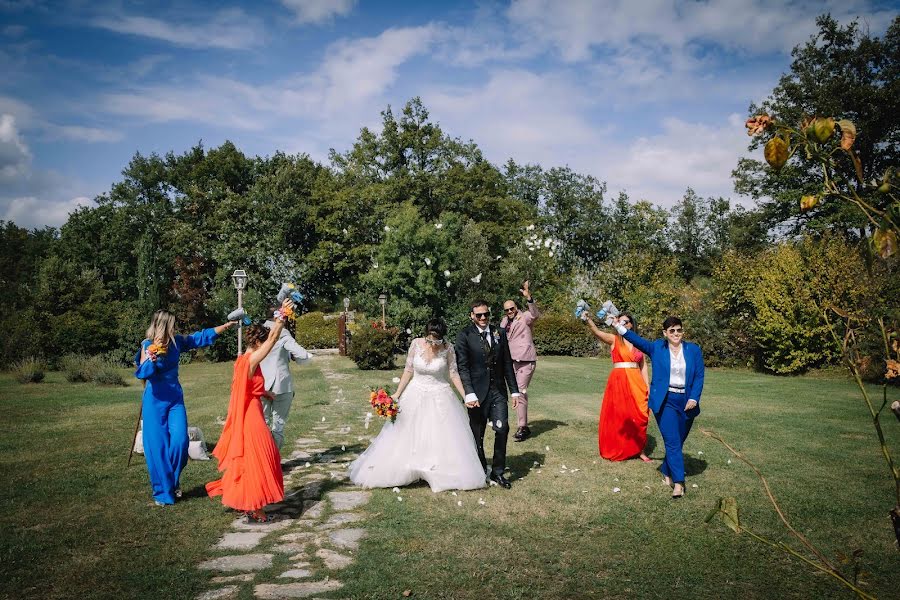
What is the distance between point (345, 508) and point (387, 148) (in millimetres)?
41419

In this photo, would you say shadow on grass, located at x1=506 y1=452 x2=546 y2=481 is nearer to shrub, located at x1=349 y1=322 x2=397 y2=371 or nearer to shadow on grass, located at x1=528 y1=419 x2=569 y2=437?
shadow on grass, located at x1=528 y1=419 x2=569 y2=437

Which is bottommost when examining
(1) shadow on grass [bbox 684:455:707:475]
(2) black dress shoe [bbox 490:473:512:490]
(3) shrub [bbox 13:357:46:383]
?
(1) shadow on grass [bbox 684:455:707:475]

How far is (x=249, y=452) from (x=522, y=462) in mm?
4227

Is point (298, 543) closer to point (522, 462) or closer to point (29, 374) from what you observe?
point (522, 462)

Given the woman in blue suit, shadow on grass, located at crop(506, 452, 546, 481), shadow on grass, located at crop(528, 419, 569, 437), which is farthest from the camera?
shadow on grass, located at crop(528, 419, 569, 437)

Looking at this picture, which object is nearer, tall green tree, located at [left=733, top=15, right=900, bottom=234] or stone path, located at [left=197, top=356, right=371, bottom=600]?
stone path, located at [left=197, top=356, right=371, bottom=600]

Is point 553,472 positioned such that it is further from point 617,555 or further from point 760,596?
point 760,596

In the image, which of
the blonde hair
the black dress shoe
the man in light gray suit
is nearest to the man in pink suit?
the black dress shoe

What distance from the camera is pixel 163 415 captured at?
704 centimetres

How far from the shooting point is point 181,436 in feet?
22.9

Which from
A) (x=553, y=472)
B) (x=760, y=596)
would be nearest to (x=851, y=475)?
(x=553, y=472)

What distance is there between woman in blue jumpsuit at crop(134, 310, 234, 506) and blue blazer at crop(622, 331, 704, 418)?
5598 millimetres

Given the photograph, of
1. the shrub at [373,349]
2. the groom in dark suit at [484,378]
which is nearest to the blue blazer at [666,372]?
the groom in dark suit at [484,378]

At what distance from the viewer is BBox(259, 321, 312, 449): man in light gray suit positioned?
27.9 ft
